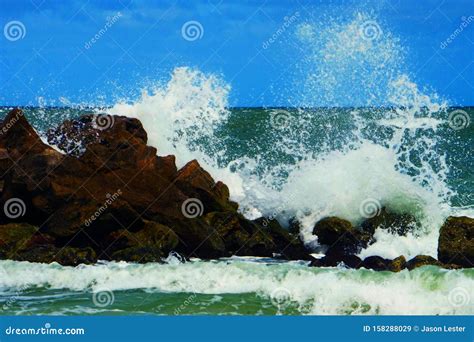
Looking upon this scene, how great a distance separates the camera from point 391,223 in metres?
15.6

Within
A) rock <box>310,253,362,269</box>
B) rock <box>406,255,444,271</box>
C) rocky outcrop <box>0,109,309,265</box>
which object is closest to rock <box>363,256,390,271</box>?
rock <box>310,253,362,269</box>

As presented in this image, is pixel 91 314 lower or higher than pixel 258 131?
lower

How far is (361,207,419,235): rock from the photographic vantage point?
50.5ft

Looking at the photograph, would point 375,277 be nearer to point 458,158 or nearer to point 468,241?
point 468,241

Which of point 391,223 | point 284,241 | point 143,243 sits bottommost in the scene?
point 143,243

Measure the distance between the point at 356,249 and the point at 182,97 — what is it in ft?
22.6

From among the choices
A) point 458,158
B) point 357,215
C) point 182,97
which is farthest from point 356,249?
point 458,158

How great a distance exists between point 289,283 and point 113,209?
139 inches

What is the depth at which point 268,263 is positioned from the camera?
45.4 ft

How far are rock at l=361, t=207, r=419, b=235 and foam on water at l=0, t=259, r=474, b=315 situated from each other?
2541 mm

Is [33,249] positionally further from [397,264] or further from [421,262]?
[421,262]

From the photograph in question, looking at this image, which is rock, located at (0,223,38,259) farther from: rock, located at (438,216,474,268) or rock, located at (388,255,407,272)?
rock, located at (438,216,474,268)

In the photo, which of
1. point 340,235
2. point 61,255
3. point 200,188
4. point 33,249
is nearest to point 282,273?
point 340,235

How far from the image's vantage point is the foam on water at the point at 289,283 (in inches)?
457
